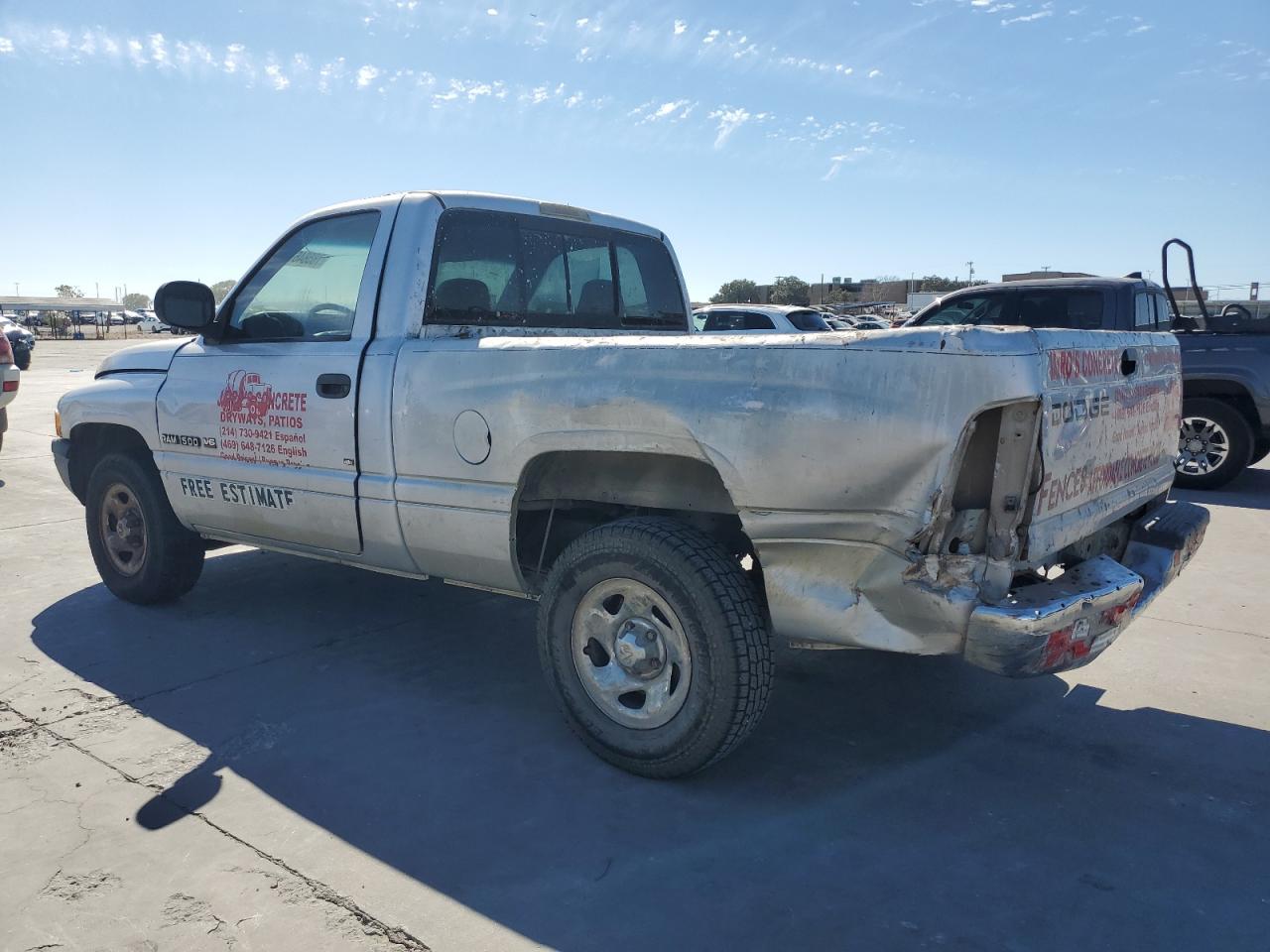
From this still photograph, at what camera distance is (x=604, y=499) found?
11.0 feet

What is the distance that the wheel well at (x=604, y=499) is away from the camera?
318 cm

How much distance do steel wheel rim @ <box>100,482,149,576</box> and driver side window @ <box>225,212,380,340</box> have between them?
1212mm

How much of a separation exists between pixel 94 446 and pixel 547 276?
2844 millimetres

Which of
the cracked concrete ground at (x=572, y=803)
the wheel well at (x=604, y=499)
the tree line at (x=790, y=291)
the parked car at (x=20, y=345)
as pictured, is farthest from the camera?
the tree line at (x=790, y=291)

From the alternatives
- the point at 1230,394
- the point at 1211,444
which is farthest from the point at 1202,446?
the point at 1230,394

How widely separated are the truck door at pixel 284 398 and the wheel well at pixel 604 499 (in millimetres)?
781

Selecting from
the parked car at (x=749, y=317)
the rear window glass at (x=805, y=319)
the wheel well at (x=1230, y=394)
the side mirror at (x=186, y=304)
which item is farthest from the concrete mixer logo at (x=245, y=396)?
the rear window glass at (x=805, y=319)

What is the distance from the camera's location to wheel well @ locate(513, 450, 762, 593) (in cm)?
318

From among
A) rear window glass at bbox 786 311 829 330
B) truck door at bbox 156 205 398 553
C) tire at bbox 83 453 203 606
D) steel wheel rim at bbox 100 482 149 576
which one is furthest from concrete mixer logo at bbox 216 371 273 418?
rear window glass at bbox 786 311 829 330

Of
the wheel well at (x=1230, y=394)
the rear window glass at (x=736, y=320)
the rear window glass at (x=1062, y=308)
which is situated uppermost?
the rear window glass at (x=736, y=320)

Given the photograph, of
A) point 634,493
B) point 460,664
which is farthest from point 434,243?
point 460,664

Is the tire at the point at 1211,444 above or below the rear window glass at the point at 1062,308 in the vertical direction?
below

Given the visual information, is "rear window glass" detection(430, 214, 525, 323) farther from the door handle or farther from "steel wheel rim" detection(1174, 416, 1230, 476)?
"steel wheel rim" detection(1174, 416, 1230, 476)

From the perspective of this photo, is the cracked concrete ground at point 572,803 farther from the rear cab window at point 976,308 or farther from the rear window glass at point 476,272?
the rear cab window at point 976,308
